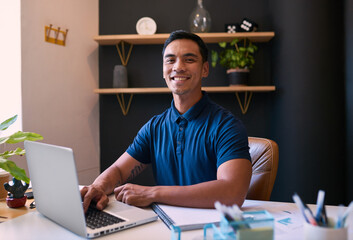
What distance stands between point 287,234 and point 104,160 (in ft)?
8.53

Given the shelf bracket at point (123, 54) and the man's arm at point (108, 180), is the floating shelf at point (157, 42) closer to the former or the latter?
the shelf bracket at point (123, 54)

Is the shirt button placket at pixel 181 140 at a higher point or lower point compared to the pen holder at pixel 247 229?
higher

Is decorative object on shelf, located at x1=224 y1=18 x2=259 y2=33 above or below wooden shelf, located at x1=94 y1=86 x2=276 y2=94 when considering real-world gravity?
above

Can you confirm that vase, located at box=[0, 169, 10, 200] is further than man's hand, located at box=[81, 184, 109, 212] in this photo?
Yes

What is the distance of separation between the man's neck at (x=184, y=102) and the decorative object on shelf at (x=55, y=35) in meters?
1.49

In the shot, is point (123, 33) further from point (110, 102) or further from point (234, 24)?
point (234, 24)

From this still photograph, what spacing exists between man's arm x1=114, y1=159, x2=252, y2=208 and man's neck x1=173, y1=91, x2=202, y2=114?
54cm

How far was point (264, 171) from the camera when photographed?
1.61m

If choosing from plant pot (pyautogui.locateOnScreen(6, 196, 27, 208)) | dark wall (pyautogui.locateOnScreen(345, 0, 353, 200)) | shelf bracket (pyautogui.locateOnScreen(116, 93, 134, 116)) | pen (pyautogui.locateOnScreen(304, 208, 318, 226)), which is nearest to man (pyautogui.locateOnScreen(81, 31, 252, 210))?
plant pot (pyautogui.locateOnScreen(6, 196, 27, 208))

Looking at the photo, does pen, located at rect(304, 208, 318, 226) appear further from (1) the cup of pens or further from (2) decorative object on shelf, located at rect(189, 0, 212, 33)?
(2) decorative object on shelf, located at rect(189, 0, 212, 33)

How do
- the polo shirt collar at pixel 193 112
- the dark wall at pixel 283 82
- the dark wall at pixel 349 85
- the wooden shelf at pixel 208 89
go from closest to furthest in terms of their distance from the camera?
1. the polo shirt collar at pixel 193 112
2. the dark wall at pixel 349 85
3. the dark wall at pixel 283 82
4. the wooden shelf at pixel 208 89

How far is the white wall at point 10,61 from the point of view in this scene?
2.42 meters

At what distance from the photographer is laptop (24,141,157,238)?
0.92 meters

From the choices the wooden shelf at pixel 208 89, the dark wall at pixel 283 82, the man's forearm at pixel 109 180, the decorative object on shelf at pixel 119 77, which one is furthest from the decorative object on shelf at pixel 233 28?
the man's forearm at pixel 109 180
